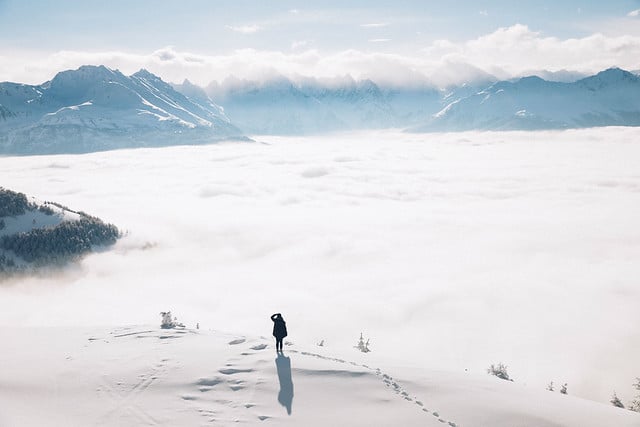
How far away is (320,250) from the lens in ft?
446

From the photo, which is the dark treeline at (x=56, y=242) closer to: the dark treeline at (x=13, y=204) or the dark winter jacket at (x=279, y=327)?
the dark treeline at (x=13, y=204)

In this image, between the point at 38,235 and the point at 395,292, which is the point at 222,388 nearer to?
the point at 395,292

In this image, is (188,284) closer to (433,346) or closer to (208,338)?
(433,346)

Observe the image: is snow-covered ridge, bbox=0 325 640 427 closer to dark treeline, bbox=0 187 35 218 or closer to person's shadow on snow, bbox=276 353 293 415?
person's shadow on snow, bbox=276 353 293 415

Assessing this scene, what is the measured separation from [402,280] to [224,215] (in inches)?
4328

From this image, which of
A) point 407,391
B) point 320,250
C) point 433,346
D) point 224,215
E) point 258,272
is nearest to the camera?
→ point 407,391

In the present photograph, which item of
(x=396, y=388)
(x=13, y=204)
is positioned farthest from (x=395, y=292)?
(x=13, y=204)

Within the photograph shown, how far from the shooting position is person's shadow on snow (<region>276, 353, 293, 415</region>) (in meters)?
17.8

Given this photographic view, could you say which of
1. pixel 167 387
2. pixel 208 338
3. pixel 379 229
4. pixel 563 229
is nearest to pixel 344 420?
pixel 167 387

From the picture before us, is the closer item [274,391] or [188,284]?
[274,391]

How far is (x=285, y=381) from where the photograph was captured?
1944 cm

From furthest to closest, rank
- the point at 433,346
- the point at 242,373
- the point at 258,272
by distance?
the point at 258,272
the point at 433,346
the point at 242,373

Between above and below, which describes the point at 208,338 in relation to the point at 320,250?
above

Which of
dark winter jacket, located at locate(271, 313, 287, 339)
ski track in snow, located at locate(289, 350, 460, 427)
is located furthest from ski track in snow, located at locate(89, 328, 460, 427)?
dark winter jacket, located at locate(271, 313, 287, 339)
